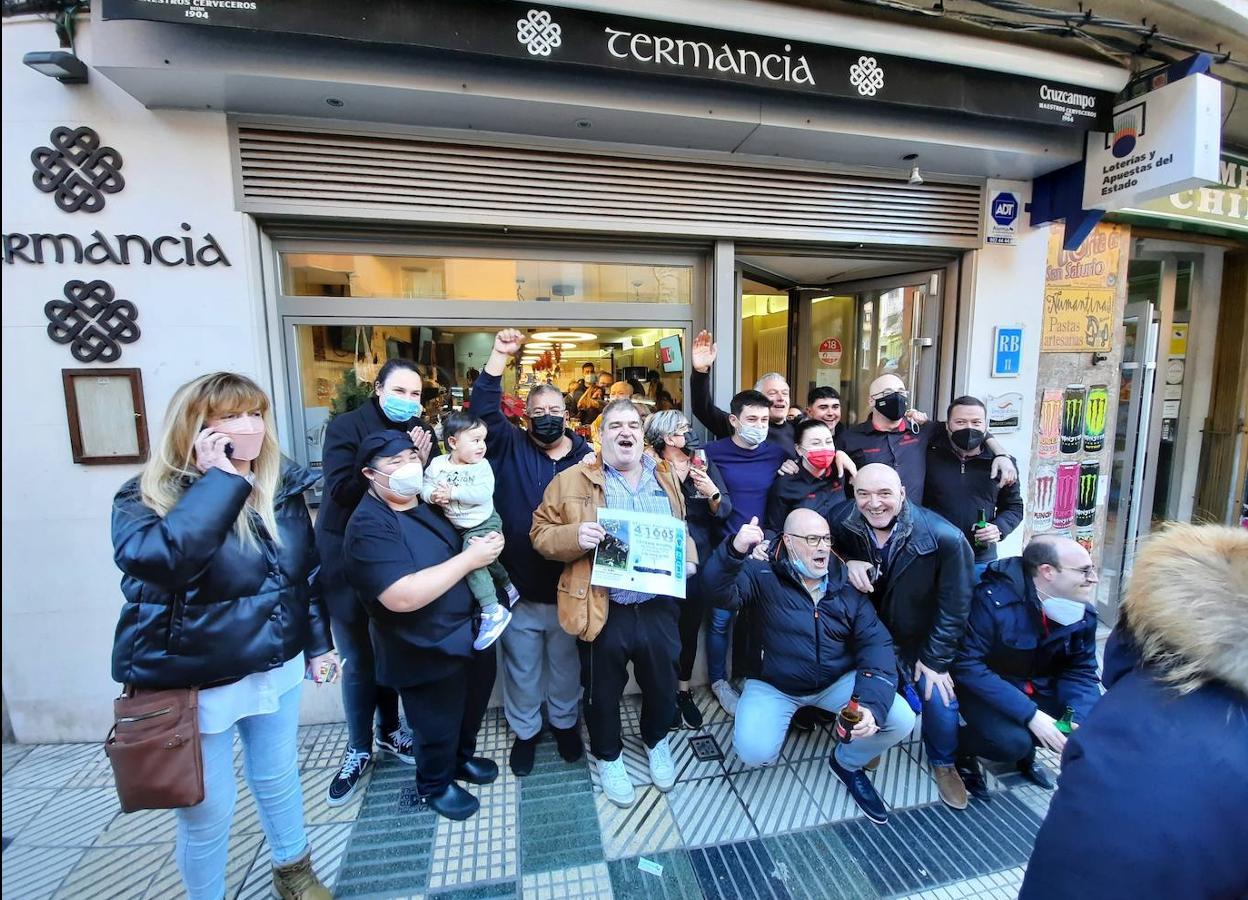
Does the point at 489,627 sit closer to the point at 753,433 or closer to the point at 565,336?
the point at 753,433

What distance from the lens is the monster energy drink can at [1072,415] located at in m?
4.43

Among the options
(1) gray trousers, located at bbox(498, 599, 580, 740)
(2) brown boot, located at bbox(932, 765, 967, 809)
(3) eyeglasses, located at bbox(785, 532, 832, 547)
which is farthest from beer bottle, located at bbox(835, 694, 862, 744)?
(1) gray trousers, located at bbox(498, 599, 580, 740)

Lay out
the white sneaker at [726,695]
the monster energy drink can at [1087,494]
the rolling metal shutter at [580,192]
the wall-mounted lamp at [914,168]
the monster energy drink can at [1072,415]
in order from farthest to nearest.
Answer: the monster energy drink can at [1087,494]
the monster energy drink can at [1072,415]
the wall-mounted lamp at [914,168]
the white sneaker at [726,695]
the rolling metal shutter at [580,192]

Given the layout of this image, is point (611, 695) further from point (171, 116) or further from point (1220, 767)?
point (171, 116)

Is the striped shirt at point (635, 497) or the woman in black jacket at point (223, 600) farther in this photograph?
the striped shirt at point (635, 497)

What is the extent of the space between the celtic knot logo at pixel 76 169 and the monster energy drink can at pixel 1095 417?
6269mm

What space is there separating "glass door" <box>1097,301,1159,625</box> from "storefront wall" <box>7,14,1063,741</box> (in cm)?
582

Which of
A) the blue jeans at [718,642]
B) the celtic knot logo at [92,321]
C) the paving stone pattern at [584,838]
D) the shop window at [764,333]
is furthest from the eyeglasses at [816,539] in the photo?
the celtic knot logo at [92,321]

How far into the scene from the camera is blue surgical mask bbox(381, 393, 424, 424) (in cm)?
267

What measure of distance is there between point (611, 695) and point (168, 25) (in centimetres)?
356

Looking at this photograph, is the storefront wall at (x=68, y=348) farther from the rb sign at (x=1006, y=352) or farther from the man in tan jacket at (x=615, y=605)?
the rb sign at (x=1006, y=352)

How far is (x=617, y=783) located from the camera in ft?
9.09

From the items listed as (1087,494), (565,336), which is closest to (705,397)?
(565,336)

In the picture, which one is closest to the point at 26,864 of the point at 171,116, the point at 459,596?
the point at 459,596
